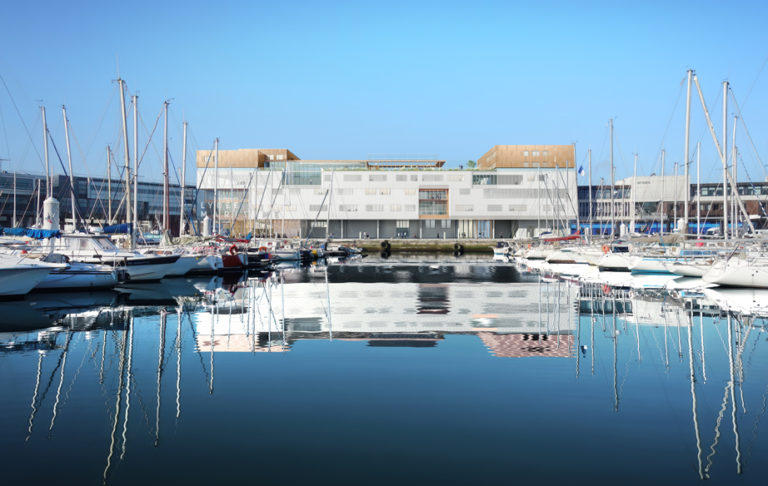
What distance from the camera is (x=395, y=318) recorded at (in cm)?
2339

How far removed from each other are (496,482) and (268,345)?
10.5 m

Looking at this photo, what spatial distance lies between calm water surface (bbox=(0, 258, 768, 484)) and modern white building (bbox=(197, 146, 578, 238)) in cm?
11066

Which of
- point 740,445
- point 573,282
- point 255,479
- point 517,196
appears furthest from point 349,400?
point 517,196

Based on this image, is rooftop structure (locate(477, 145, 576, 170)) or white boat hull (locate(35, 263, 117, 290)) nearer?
white boat hull (locate(35, 263, 117, 290))

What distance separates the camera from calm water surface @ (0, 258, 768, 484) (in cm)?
832

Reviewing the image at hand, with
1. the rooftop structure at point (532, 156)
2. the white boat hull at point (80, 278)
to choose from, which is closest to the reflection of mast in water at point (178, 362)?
the white boat hull at point (80, 278)

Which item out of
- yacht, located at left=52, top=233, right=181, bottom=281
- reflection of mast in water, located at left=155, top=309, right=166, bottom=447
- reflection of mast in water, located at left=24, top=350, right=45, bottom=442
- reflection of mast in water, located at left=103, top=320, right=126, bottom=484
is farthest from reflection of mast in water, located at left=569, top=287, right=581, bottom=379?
yacht, located at left=52, top=233, right=181, bottom=281

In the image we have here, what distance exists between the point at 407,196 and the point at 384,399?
12386cm

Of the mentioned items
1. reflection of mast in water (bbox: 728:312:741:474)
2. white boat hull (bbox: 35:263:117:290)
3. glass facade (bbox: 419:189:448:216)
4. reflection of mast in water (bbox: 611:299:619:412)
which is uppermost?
glass facade (bbox: 419:189:448:216)

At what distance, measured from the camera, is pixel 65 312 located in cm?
2502

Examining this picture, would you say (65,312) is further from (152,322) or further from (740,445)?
(740,445)

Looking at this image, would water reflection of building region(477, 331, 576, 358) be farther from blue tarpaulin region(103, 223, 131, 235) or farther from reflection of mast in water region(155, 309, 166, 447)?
blue tarpaulin region(103, 223, 131, 235)

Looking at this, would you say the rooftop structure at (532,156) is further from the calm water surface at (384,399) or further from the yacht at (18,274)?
the calm water surface at (384,399)

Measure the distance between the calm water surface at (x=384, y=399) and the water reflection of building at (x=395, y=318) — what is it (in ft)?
0.56
